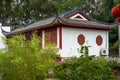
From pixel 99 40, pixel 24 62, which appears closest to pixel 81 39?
pixel 99 40

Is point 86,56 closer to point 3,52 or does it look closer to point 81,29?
point 3,52

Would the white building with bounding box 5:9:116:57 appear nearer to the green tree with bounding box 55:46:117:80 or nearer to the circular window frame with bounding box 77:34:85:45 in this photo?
the circular window frame with bounding box 77:34:85:45

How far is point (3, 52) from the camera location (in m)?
8.72

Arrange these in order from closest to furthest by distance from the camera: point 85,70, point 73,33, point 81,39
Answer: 1. point 85,70
2. point 73,33
3. point 81,39

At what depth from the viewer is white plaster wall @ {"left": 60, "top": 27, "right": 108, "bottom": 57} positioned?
16.4 metres

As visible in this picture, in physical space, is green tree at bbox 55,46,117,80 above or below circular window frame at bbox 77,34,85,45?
below

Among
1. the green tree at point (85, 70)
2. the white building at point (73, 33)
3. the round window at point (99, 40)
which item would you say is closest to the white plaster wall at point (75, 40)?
the white building at point (73, 33)

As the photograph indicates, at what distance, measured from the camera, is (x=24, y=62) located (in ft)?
27.1

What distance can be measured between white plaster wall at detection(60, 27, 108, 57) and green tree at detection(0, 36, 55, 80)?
7.60m

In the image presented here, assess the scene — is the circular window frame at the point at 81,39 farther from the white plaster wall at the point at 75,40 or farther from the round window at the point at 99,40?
the round window at the point at 99,40

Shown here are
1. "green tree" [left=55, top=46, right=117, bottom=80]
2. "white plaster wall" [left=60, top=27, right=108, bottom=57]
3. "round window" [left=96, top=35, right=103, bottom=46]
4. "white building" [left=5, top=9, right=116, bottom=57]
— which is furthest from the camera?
"round window" [left=96, top=35, right=103, bottom=46]

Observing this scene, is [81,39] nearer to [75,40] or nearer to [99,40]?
[75,40]

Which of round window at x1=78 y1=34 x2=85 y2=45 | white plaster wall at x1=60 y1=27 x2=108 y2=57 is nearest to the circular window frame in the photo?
round window at x1=78 y1=34 x2=85 y2=45

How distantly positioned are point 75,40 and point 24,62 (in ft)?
28.7
